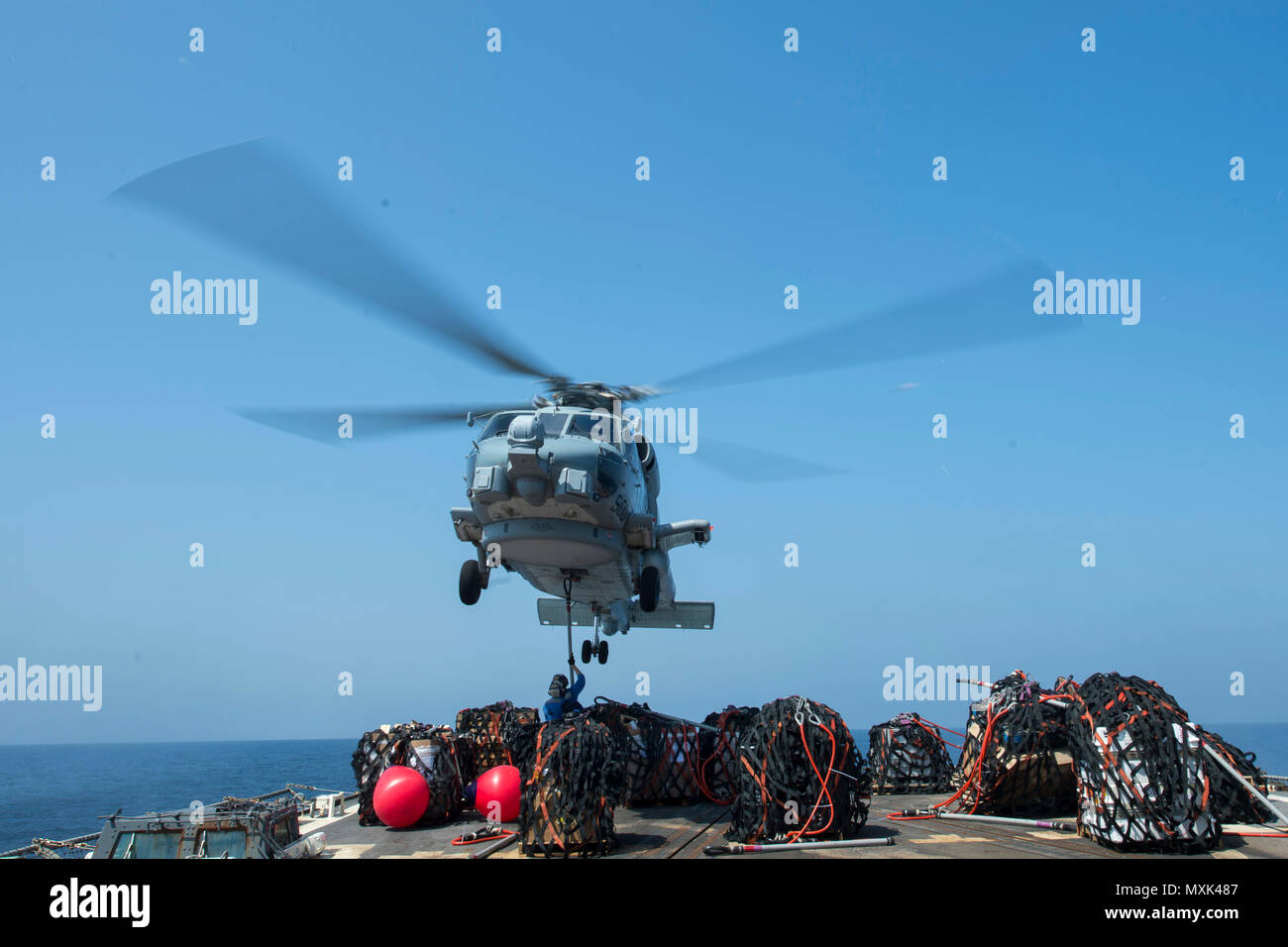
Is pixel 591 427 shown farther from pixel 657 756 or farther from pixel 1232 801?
pixel 1232 801

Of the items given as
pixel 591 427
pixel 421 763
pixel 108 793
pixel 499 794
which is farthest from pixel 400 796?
pixel 108 793

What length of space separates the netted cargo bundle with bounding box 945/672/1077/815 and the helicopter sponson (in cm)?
714

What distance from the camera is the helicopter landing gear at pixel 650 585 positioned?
17.4 meters

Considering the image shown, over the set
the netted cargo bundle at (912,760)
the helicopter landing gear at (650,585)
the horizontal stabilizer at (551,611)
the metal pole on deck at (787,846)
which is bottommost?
the netted cargo bundle at (912,760)

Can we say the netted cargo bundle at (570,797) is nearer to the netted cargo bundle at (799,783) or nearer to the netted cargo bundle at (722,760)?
the netted cargo bundle at (799,783)

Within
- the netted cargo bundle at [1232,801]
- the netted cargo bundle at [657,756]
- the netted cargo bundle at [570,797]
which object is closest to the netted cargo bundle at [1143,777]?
the netted cargo bundle at [1232,801]

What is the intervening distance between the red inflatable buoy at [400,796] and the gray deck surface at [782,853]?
26 cm

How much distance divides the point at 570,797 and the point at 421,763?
4631mm
